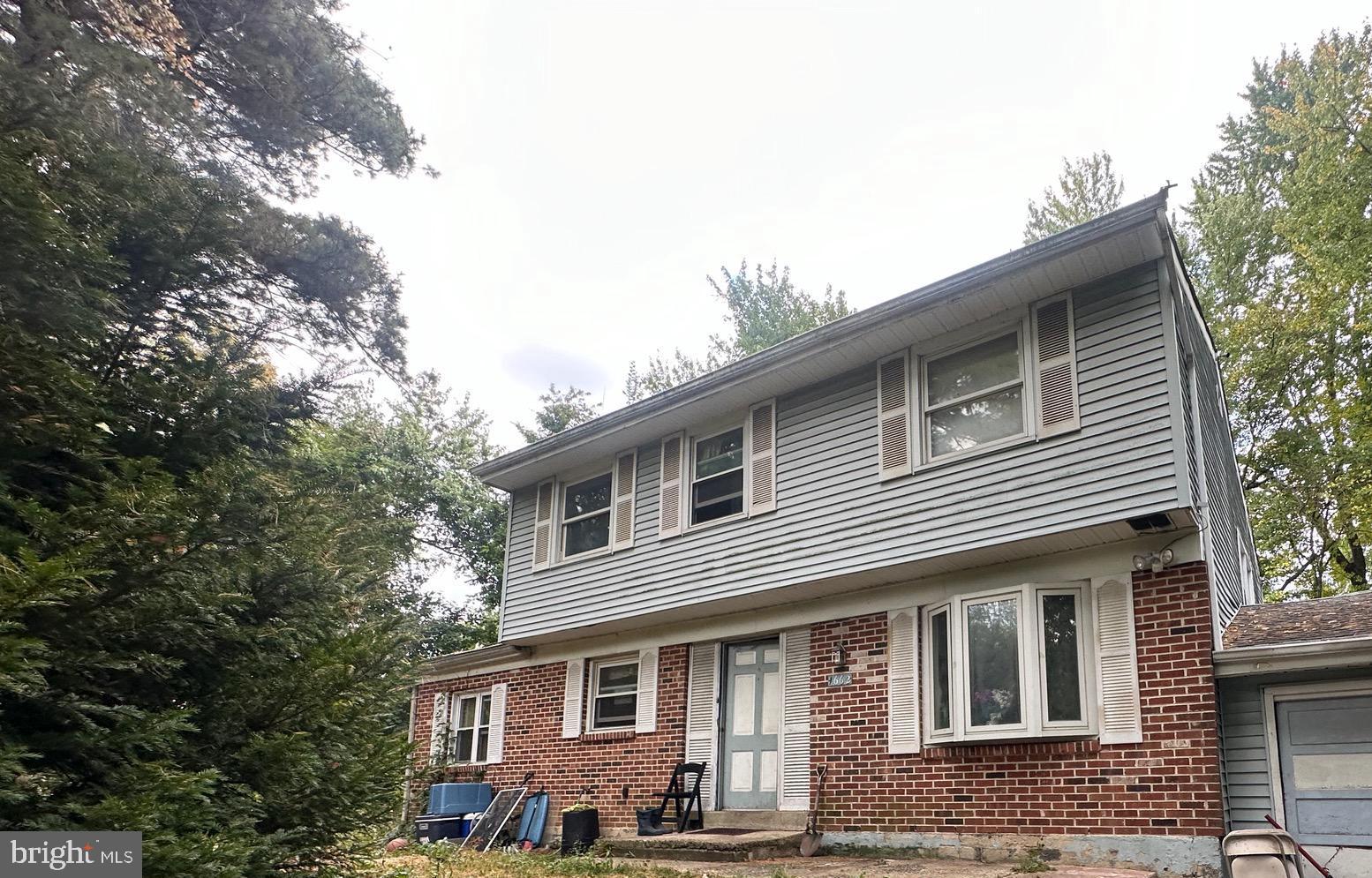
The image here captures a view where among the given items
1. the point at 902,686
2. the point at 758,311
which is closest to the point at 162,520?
the point at 902,686

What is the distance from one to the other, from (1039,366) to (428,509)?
2344 centimetres

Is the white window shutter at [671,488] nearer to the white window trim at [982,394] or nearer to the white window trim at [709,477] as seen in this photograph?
the white window trim at [709,477]

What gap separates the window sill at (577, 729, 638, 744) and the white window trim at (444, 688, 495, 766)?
90.7 inches

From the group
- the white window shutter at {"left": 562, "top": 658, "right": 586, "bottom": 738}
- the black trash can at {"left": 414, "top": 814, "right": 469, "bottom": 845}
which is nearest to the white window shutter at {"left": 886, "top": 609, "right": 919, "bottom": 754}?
the white window shutter at {"left": 562, "top": 658, "right": 586, "bottom": 738}

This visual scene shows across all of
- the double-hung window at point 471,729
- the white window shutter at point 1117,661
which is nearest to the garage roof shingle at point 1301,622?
the white window shutter at point 1117,661

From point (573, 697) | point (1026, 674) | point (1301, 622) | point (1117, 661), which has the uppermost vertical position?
point (1301, 622)

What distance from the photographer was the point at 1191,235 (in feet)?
70.8

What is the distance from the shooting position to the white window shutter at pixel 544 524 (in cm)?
1420

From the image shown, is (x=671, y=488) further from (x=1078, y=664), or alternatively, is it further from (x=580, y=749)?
(x=1078, y=664)

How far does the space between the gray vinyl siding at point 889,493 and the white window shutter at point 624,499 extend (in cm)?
13

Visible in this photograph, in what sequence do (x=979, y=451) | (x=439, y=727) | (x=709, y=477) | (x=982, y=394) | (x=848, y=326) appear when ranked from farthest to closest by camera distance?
(x=439, y=727), (x=709, y=477), (x=848, y=326), (x=982, y=394), (x=979, y=451)

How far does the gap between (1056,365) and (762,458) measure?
12.1 ft

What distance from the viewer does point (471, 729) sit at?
1559 centimetres

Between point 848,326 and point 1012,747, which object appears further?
point 848,326
